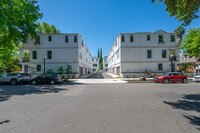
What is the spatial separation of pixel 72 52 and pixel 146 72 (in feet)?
58.2

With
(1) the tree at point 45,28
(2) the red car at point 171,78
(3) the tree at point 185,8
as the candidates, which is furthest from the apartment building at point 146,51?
(1) the tree at point 45,28

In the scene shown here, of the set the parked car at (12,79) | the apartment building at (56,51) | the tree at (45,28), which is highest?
the tree at (45,28)

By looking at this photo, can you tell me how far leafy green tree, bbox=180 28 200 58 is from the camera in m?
16.9

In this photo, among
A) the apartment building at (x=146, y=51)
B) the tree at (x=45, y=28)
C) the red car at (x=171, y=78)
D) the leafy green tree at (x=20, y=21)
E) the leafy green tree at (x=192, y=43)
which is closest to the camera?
the red car at (x=171, y=78)

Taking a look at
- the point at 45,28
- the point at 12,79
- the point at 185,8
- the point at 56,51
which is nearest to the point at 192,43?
the point at 185,8

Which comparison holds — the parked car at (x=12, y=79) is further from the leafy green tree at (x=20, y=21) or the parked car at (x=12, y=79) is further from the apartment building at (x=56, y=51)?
the apartment building at (x=56, y=51)

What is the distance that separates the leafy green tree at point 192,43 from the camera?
55.4ft

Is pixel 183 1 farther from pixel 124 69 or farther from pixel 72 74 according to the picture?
pixel 72 74

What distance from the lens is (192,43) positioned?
56.4 ft

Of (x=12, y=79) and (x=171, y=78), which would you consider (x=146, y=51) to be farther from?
(x=12, y=79)

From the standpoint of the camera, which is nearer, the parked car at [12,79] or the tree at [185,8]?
the tree at [185,8]

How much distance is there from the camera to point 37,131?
2.90 metres

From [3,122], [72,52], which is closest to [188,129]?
[3,122]

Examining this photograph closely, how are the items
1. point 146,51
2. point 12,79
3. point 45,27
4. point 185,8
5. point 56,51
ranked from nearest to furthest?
point 185,8, point 12,79, point 56,51, point 146,51, point 45,27
